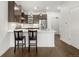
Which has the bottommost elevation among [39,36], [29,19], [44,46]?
[44,46]

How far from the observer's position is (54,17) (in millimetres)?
14461

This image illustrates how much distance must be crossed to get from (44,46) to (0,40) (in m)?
3.00

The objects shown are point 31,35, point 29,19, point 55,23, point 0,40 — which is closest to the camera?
point 0,40

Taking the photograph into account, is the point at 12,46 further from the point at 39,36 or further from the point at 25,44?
the point at 39,36

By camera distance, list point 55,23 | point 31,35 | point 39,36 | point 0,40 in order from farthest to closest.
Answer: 1. point 55,23
2. point 39,36
3. point 31,35
4. point 0,40

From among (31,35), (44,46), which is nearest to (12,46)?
(31,35)

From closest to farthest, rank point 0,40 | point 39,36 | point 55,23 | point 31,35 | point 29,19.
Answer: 1. point 0,40
2. point 31,35
3. point 39,36
4. point 29,19
5. point 55,23

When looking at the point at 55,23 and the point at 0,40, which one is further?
the point at 55,23

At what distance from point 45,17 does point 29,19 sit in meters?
1.69

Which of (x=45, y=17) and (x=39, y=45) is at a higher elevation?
(x=45, y=17)

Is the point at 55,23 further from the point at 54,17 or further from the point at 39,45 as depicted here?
the point at 39,45

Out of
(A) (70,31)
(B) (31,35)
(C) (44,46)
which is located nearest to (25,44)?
(B) (31,35)

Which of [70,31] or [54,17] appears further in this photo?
[54,17]

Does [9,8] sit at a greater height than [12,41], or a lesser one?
greater
